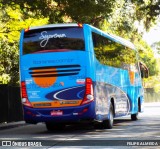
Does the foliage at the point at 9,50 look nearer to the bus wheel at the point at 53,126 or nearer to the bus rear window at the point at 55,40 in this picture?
the bus rear window at the point at 55,40

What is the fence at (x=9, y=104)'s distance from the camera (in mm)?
20922

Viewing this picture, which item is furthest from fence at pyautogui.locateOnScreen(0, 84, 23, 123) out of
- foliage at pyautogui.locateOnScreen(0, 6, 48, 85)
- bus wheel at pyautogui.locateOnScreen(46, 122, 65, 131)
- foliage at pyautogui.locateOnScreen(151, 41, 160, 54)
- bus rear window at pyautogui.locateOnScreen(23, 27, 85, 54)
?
foliage at pyautogui.locateOnScreen(151, 41, 160, 54)

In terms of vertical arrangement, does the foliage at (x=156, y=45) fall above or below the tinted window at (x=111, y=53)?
above

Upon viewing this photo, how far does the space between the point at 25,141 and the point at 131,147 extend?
3.44 m

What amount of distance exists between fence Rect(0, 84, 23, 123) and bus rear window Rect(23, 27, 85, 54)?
20.8ft

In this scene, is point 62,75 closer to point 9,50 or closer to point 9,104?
point 9,104

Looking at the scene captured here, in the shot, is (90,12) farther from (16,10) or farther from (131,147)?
(131,147)

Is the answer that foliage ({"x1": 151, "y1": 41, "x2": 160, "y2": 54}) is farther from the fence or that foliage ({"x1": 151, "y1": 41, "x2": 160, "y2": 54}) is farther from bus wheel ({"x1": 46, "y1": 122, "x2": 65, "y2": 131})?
bus wheel ({"x1": 46, "y1": 122, "x2": 65, "y2": 131})

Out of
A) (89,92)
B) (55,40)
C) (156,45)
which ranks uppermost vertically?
(156,45)

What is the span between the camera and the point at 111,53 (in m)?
17.5

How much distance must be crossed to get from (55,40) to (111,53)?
3.30m

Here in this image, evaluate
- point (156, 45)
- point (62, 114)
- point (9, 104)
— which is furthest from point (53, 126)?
point (156, 45)

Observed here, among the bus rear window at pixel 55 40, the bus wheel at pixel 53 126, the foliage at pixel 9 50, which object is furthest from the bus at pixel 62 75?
the foliage at pixel 9 50

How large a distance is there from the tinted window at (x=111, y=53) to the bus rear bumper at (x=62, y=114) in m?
2.05
